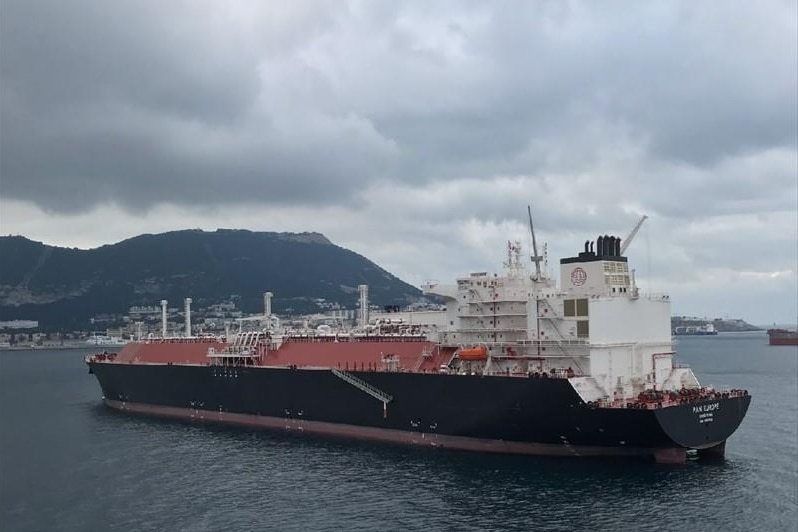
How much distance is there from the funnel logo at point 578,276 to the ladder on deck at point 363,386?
1173 centimetres

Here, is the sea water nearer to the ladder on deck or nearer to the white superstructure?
the ladder on deck

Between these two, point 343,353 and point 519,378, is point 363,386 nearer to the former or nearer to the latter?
point 343,353

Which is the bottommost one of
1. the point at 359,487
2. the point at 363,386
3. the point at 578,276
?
the point at 359,487

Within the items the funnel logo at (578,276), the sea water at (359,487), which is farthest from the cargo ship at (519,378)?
the sea water at (359,487)

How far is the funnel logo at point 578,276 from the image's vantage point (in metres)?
39.6

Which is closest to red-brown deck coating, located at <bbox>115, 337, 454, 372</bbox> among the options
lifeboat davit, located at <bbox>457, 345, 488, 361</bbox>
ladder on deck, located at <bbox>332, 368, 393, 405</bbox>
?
ladder on deck, located at <bbox>332, 368, 393, 405</bbox>

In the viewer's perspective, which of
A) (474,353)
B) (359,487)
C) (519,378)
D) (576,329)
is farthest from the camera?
(474,353)

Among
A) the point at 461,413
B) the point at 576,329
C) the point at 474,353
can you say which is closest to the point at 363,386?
the point at 461,413

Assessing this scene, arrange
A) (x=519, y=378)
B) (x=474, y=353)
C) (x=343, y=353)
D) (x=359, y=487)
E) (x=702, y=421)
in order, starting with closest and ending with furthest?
1. (x=359, y=487)
2. (x=702, y=421)
3. (x=519, y=378)
4. (x=474, y=353)
5. (x=343, y=353)

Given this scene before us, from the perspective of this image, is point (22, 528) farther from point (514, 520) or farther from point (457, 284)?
point (457, 284)

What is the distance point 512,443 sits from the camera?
121 ft

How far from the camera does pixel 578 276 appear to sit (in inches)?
1565

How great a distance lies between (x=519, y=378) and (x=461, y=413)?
4.22 metres

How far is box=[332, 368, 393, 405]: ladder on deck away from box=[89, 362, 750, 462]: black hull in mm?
Result: 279
